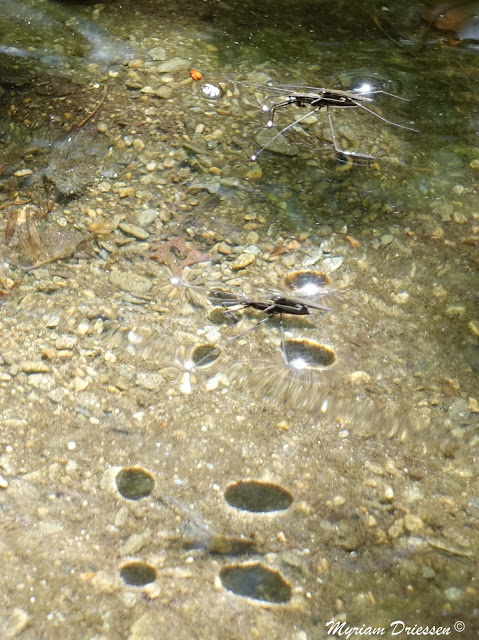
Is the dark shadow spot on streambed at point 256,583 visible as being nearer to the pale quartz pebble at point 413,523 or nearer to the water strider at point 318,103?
the pale quartz pebble at point 413,523

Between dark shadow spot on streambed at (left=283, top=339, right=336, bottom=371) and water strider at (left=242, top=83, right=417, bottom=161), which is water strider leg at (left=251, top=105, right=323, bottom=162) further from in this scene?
dark shadow spot on streambed at (left=283, top=339, right=336, bottom=371)

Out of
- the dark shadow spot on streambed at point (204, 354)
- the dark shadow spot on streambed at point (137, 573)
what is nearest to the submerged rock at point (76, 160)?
the dark shadow spot on streambed at point (204, 354)

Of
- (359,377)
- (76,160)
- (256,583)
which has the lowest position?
(256,583)

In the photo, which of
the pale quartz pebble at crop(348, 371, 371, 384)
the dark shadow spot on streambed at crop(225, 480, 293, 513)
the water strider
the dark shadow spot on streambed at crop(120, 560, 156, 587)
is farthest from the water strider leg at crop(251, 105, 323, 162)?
the dark shadow spot on streambed at crop(120, 560, 156, 587)

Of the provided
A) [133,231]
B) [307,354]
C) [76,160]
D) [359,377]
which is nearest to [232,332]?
[307,354]

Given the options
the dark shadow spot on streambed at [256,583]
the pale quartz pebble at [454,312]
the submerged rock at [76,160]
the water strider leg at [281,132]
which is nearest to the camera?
the dark shadow spot on streambed at [256,583]

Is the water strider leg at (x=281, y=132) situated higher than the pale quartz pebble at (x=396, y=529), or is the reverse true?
the water strider leg at (x=281, y=132)

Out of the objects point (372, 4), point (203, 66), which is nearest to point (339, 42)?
point (372, 4)

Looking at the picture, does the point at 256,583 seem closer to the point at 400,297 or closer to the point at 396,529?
the point at 396,529
